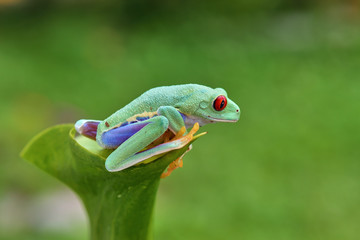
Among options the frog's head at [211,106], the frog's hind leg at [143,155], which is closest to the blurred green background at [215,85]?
the frog's head at [211,106]

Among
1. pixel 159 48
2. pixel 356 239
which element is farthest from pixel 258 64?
pixel 356 239

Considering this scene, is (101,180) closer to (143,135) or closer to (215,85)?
(143,135)

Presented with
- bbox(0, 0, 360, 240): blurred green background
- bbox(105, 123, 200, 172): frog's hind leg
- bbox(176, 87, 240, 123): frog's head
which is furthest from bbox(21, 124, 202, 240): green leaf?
bbox(0, 0, 360, 240): blurred green background

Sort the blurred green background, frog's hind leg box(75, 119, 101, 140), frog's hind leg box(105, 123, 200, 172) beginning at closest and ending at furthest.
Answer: frog's hind leg box(105, 123, 200, 172) < frog's hind leg box(75, 119, 101, 140) < the blurred green background

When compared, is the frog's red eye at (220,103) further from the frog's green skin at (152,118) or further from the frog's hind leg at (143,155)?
the frog's hind leg at (143,155)

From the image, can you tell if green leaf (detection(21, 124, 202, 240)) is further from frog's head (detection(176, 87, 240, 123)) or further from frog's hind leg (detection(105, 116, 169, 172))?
frog's head (detection(176, 87, 240, 123))

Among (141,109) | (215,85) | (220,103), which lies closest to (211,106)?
(220,103)

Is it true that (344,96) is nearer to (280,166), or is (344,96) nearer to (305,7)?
(280,166)
